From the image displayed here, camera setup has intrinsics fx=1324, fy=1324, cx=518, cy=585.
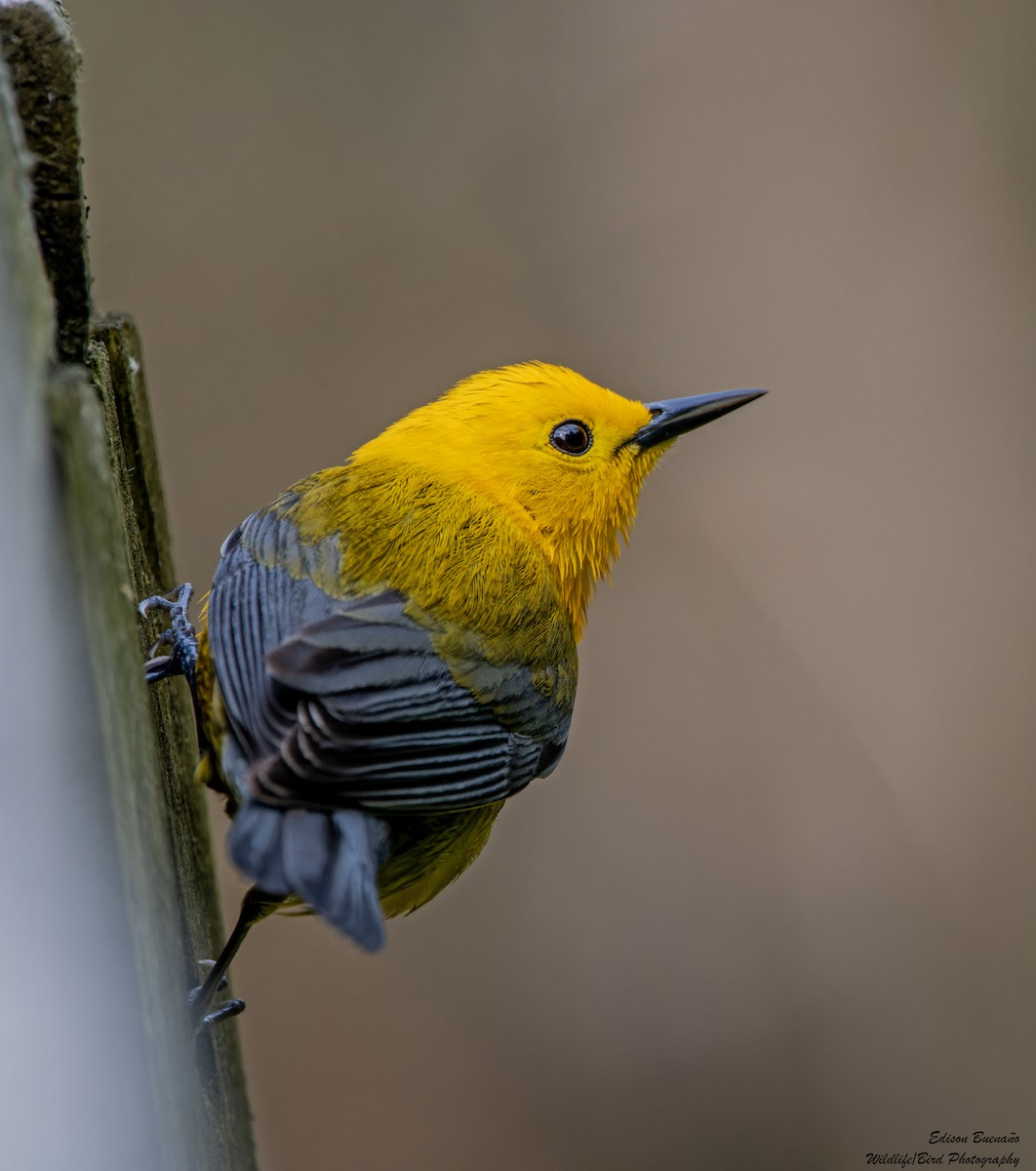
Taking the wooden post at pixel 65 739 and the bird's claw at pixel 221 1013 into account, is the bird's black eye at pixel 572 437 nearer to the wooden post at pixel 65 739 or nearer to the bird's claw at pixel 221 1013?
the bird's claw at pixel 221 1013

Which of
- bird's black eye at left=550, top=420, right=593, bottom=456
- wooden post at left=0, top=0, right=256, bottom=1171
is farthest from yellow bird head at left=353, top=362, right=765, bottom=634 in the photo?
wooden post at left=0, top=0, right=256, bottom=1171

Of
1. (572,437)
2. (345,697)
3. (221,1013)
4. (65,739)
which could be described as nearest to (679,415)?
(572,437)

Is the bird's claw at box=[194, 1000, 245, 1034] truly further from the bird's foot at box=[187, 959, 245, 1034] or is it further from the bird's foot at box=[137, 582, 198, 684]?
the bird's foot at box=[137, 582, 198, 684]

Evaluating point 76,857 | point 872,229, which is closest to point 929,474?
point 872,229

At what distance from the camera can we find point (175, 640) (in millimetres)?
2764

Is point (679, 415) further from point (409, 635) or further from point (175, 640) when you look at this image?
point (175, 640)

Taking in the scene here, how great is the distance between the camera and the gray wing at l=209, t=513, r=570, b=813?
2391mm

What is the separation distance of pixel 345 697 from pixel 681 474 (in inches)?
131

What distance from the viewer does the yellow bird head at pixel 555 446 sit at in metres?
3.50

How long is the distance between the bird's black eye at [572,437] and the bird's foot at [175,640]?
118 cm

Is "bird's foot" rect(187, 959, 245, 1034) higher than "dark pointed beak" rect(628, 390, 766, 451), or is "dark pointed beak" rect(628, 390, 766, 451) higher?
"dark pointed beak" rect(628, 390, 766, 451)

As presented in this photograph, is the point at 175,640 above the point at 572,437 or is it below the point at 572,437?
below

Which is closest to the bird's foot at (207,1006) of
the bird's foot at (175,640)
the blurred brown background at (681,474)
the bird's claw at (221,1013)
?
the bird's claw at (221,1013)

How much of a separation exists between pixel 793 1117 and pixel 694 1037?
47cm
